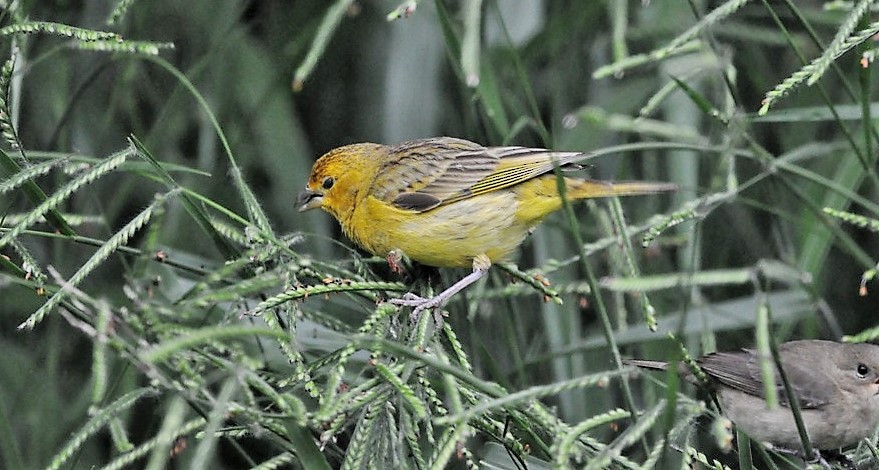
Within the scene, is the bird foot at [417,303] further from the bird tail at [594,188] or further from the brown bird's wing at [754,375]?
the brown bird's wing at [754,375]

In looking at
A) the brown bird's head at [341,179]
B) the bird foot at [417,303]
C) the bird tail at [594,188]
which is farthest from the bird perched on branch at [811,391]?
the brown bird's head at [341,179]

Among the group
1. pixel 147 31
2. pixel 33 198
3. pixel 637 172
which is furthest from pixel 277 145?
pixel 33 198

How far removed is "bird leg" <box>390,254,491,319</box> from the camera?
2867 mm

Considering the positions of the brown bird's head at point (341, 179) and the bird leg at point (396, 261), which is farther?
the brown bird's head at point (341, 179)

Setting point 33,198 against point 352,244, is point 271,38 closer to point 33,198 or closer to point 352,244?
point 352,244

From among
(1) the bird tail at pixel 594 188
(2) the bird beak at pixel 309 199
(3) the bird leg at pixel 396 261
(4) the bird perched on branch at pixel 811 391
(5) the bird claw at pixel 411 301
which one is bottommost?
(4) the bird perched on branch at pixel 811 391

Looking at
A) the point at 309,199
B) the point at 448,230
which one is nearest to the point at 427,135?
the point at 309,199

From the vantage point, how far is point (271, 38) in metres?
4.94

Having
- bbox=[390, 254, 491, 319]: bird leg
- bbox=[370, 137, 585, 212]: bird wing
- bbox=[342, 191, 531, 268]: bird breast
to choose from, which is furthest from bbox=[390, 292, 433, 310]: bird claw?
bbox=[370, 137, 585, 212]: bird wing

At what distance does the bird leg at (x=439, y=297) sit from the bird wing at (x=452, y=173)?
0.29 meters

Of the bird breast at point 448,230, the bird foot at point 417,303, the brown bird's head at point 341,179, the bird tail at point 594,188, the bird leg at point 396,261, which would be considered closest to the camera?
the bird foot at point 417,303

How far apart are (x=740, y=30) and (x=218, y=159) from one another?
232 cm

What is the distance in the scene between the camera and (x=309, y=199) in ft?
13.5

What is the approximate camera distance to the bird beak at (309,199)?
4.09 m
